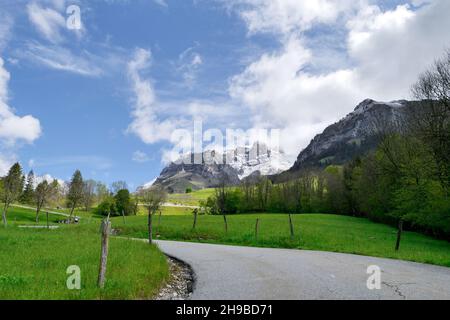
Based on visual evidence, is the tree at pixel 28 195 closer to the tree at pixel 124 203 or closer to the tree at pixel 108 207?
the tree at pixel 108 207

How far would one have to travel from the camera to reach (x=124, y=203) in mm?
116250

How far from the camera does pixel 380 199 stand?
188 ft

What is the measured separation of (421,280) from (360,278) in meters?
2.06

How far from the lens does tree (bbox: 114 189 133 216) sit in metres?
115

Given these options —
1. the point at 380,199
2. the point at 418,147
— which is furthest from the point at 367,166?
the point at 418,147

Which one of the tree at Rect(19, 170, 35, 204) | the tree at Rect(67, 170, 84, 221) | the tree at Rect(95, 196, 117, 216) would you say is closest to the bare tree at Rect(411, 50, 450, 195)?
the tree at Rect(67, 170, 84, 221)

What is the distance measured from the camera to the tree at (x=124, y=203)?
4533 inches

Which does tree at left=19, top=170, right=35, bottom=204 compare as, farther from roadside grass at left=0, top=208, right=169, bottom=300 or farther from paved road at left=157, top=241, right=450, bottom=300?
paved road at left=157, top=241, right=450, bottom=300

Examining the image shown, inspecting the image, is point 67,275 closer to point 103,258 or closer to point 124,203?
point 103,258

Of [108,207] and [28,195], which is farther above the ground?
[28,195]

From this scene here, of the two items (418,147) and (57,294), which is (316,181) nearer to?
(418,147)

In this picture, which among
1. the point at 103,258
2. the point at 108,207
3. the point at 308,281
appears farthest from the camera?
the point at 108,207

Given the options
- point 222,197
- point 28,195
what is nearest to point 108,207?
point 28,195

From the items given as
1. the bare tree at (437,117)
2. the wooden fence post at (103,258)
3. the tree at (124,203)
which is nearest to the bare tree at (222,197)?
the tree at (124,203)
